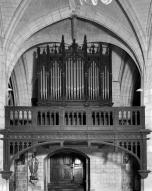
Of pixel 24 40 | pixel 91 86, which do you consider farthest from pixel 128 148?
pixel 24 40

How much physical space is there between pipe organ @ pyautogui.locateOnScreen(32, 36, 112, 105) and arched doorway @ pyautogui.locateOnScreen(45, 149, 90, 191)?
14.9 ft

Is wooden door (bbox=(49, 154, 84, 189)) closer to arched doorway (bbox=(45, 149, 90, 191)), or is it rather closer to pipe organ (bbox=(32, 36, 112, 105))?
arched doorway (bbox=(45, 149, 90, 191))

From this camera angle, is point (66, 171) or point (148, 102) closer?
point (148, 102)

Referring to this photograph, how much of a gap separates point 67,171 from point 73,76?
6058 mm

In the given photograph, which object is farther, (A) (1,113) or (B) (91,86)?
(B) (91,86)

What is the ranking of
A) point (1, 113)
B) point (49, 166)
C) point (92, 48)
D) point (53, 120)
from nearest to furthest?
point (1, 113)
point (53, 120)
point (92, 48)
point (49, 166)

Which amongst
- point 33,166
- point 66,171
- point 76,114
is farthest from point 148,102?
point 66,171

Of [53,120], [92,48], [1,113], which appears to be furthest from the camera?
[92,48]

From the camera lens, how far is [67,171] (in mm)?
21609

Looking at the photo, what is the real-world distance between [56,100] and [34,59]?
3.40 m

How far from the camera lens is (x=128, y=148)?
16.6 metres

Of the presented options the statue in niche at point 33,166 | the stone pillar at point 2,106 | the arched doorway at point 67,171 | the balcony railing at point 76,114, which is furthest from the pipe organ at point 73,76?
the arched doorway at point 67,171

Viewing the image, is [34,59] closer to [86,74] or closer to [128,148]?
[86,74]

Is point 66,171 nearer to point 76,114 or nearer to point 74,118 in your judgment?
point 74,118
